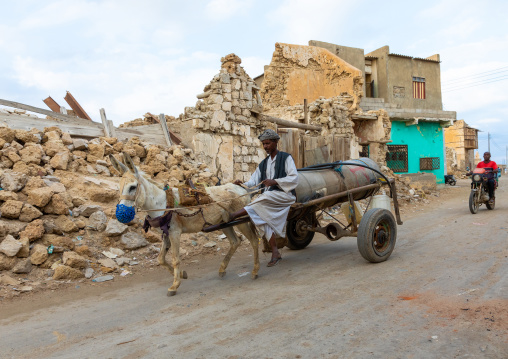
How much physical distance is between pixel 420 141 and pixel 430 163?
151cm

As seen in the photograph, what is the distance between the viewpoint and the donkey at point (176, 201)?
414cm

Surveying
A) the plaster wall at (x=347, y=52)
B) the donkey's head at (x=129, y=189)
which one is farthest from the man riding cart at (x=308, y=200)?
the plaster wall at (x=347, y=52)

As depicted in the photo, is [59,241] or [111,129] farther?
[111,129]

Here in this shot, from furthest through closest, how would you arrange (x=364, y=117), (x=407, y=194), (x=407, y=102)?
(x=407, y=102)
(x=364, y=117)
(x=407, y=194)

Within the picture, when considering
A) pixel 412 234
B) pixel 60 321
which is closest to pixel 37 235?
pixel 60 321

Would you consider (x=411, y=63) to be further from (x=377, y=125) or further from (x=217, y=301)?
(x=217, y=301)

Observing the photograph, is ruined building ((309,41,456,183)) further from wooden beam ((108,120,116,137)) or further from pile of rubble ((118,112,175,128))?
wooden beam ((108,120,116,137))

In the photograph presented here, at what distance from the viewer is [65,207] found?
6152 mm

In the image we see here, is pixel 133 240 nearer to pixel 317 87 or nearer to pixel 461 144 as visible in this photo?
pixel 317 87

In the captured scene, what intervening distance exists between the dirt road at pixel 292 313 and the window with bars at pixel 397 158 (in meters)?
15.6

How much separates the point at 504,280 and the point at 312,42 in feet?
69.3

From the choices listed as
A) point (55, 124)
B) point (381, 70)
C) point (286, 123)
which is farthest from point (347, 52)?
point (55, 124)

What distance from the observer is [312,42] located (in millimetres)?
22953

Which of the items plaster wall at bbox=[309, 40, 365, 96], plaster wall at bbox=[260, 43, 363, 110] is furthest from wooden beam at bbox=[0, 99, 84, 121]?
plaster wall at bbox=[309, 40, 365, 96]
